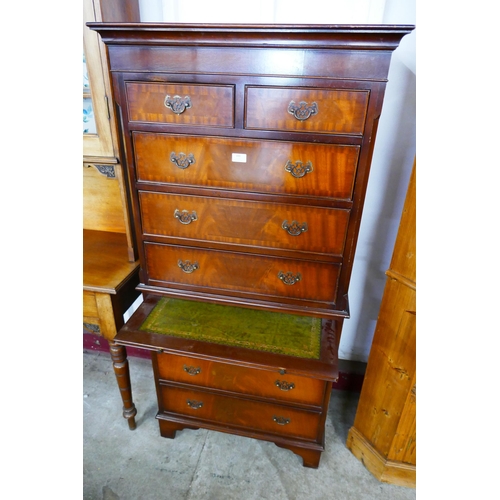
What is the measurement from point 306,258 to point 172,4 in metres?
1.34

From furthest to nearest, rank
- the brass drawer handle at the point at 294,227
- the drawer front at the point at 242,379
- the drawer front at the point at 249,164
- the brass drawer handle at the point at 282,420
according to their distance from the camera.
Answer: the brass drawer handle at the point at 282,420
the drawer front at the point at 242,379
the brass drawer handle at the point at 294,227
the drawer front at the point at 249,164

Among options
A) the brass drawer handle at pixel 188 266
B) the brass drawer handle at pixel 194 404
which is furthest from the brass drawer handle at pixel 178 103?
the brass drawer handle at pixel 194 404

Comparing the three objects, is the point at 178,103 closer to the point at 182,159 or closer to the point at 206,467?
the point at 182,159

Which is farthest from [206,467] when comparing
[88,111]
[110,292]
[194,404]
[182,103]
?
[88,111]

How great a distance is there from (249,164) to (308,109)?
0.88ft

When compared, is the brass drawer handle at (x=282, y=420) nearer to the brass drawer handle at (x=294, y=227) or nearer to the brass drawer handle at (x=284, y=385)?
the brass drawer handle at (x=284, y=385)

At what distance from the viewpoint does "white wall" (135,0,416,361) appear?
1431mm

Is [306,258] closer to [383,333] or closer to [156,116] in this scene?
[383,333]

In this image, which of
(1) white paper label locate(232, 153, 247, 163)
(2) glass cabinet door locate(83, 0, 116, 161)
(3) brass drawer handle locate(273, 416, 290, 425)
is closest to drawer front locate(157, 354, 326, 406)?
(3) brass drawer handle locate(273, 416, 290, 425)

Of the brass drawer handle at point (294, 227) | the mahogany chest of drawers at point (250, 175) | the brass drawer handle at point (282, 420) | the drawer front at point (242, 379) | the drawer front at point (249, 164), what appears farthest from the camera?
the brass drawer handle at point (282, 420)

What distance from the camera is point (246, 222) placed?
128 cm

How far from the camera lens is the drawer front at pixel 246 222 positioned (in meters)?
1.23

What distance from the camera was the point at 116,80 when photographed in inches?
45.7

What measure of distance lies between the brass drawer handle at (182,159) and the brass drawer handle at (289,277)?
56 cm
